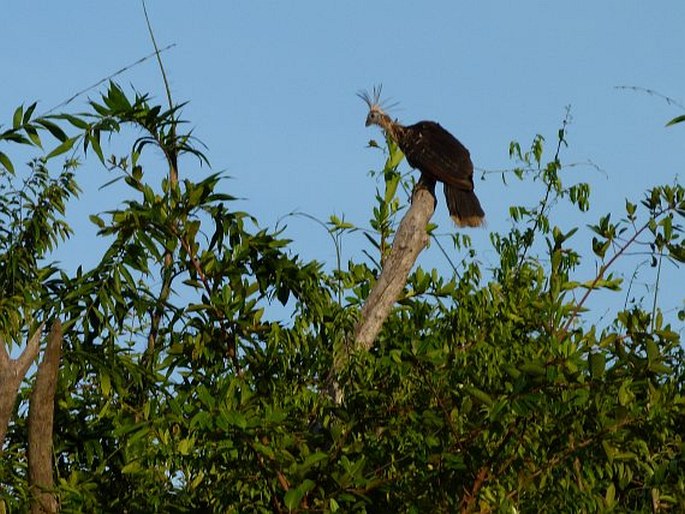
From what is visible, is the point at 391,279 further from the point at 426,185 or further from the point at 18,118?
the point at 18,118

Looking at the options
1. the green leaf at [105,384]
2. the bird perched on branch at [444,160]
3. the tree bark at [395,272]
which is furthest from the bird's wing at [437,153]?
the green leaf at [105,384]

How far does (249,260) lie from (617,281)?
221cm

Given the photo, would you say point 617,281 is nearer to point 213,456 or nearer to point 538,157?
point 538,157

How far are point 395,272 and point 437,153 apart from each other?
2.55m

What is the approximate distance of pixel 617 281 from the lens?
796cm

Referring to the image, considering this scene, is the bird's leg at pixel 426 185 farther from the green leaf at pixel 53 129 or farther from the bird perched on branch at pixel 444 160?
the green leaf at pixel 53 129

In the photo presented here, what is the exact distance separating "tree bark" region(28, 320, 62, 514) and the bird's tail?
451cm

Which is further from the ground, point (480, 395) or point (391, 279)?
point (391, 279)

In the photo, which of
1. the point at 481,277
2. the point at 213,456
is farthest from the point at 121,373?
the point at 481,277

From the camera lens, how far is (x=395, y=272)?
25.1ft

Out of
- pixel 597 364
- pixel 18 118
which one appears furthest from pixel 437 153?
pixel 597 364

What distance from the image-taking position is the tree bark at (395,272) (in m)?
7.27

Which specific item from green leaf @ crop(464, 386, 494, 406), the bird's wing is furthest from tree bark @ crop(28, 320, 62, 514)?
the bird's wing

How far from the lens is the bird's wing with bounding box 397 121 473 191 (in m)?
9.74
